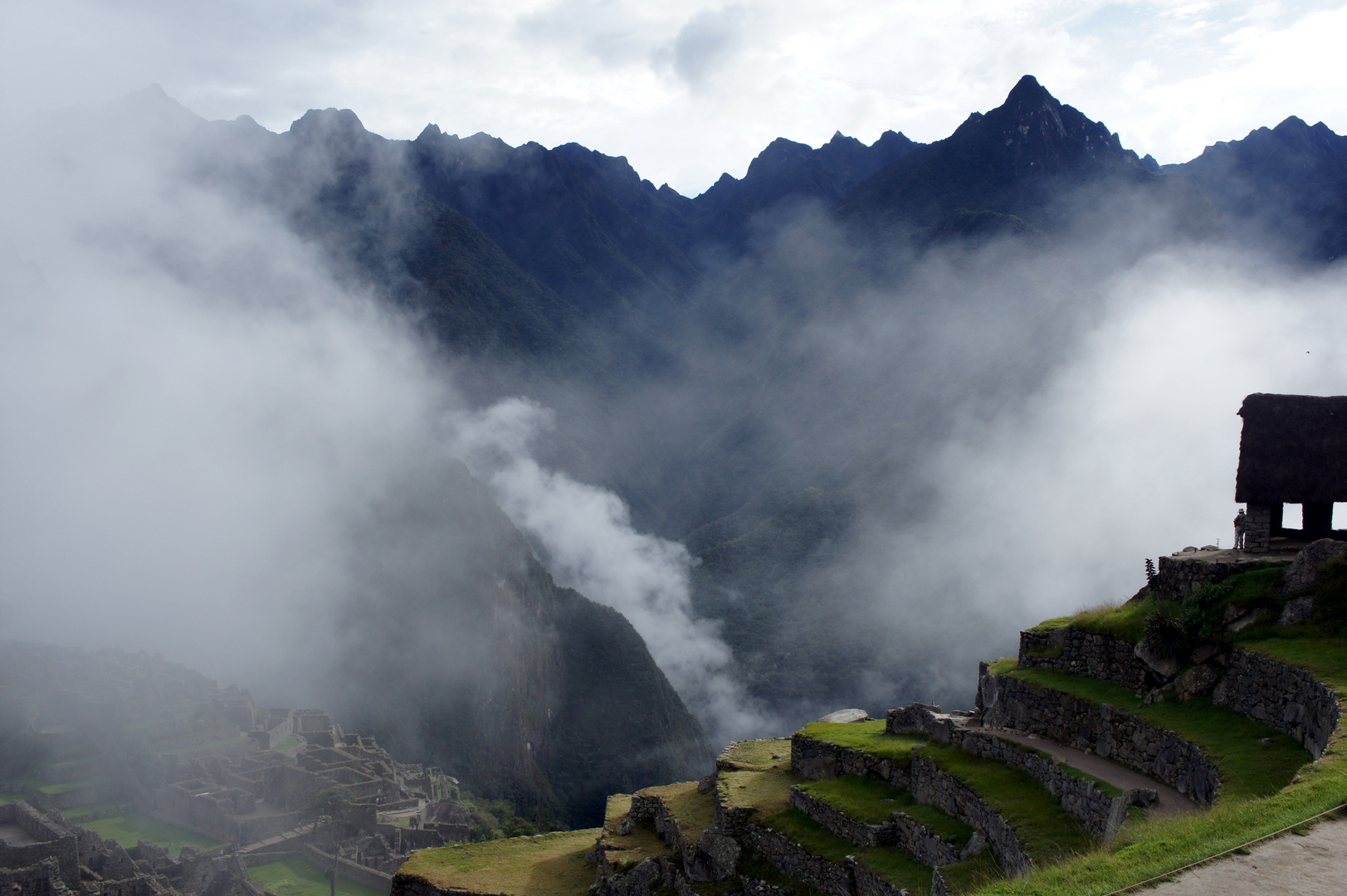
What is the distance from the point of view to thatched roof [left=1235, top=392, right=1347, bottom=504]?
18188 mm

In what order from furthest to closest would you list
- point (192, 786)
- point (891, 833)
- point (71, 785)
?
point (71, 785)
point (192, 786)
point (891, 833)

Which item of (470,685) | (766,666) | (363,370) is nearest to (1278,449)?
(766,666)

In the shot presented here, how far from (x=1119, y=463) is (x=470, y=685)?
78404 millimetres

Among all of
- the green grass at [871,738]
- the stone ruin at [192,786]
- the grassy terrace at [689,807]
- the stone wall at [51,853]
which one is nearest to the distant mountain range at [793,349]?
the stone ruin at [192,786]

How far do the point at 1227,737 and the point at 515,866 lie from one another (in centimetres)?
2098

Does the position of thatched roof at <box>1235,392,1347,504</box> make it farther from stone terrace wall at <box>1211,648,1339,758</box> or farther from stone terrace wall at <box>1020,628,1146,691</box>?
stone terrace wall at <box>1211,648,1339,758</box>

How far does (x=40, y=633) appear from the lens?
346 ft

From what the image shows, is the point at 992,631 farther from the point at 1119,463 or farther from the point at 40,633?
the point at 40,633

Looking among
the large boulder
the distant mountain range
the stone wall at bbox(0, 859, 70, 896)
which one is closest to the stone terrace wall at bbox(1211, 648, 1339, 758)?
the large boulder

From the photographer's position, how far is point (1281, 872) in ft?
26.0

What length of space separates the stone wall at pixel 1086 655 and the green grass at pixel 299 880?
40.0 m

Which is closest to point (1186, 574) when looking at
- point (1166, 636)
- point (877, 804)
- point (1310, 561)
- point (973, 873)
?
point (1166, 636)

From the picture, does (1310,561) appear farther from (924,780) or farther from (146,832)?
(146,832)

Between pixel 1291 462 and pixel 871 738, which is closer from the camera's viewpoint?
pixel 1291 462
